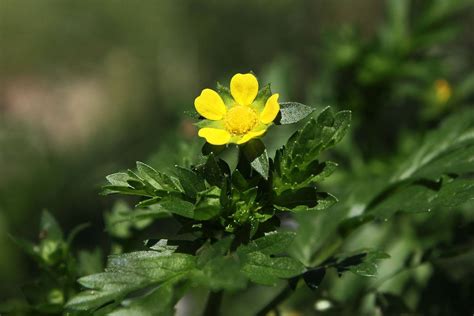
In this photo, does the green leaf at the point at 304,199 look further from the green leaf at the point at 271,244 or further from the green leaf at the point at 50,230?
the green leaf at the point at 50,230

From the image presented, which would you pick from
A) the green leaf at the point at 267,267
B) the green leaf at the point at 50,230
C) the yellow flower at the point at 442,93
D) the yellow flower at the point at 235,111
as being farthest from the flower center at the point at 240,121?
the yellow flower at the point at 442,93

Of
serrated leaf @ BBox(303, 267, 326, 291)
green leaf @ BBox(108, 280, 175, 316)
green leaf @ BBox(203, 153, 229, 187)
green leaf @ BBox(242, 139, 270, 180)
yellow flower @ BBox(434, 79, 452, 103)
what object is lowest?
green leaf @ BBox(108, 280, 175, 316)

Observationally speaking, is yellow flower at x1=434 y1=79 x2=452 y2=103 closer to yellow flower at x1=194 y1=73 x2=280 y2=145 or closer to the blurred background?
the blurred background

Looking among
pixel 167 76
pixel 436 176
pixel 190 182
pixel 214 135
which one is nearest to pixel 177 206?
pixel 190 182

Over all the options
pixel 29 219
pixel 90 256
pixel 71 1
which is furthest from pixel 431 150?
pixel 71 1

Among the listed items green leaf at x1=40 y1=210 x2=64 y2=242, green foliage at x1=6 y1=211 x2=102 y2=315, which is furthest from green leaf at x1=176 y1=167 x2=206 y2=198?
green leaf at x1=40 y1=210 x2=64 y2=242

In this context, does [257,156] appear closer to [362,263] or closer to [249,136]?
[249,136]

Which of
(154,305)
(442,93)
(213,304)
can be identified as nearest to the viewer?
(154,305)
